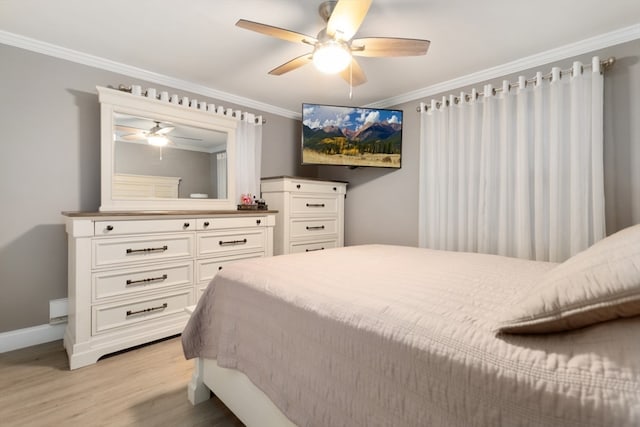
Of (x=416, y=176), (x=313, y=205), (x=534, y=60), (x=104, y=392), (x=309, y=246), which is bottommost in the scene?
(x=104, y=392)

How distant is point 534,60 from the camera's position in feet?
8.00

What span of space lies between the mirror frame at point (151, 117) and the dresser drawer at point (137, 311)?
2.63 ft

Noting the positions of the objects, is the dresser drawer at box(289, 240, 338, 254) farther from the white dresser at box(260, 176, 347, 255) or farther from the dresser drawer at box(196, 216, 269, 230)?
the dresser drawer at box(196, 216, 269, 230)

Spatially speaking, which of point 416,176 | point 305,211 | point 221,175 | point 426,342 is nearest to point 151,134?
point 221,175

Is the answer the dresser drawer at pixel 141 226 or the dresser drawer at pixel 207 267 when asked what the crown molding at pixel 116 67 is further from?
the dresser drawer at pixel 207 267

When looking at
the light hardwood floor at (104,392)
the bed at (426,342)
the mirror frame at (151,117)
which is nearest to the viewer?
the bed at (426,342)

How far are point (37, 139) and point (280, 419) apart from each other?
2.69 meters

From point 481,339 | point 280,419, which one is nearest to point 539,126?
point 481,339

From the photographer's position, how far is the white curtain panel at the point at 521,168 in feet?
7.09

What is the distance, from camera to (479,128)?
8.87 feet

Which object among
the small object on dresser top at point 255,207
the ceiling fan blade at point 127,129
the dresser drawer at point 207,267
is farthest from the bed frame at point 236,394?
the ceiling fan blade at point 127,129

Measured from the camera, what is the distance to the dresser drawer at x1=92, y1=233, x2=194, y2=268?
2043 millimetres

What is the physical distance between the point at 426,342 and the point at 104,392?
1.90m

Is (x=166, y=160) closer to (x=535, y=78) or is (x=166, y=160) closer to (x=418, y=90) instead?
(x=418, y=90)
